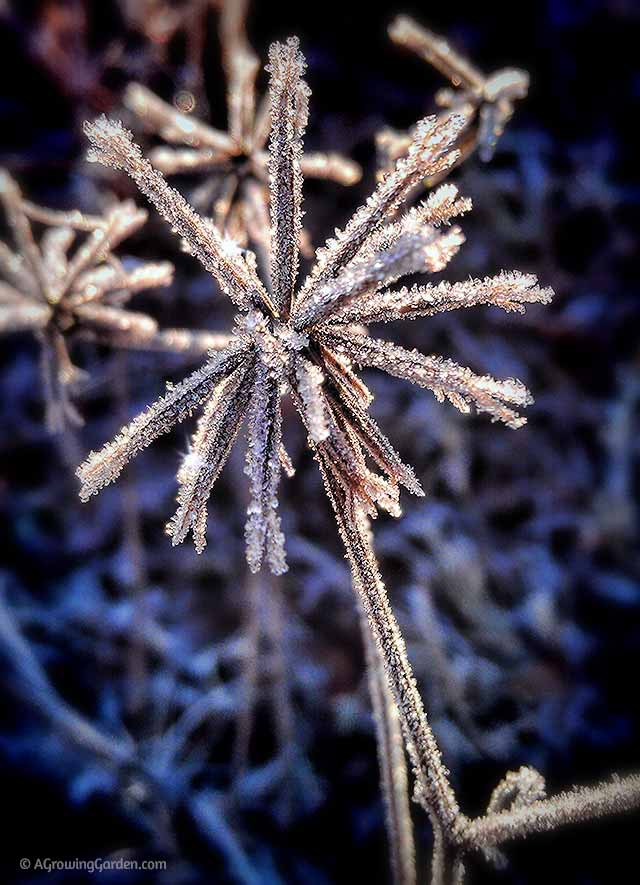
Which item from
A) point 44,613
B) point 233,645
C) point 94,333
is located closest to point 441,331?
point 233,645

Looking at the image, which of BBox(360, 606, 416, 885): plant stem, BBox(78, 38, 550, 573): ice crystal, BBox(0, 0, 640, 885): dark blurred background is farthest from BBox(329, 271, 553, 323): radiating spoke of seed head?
BBox(0, 0, 640, 885): dark blurred background

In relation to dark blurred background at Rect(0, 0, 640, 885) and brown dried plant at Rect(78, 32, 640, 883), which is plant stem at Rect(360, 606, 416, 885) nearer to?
brown dried plant at Rect(78, 32, 640, 883)

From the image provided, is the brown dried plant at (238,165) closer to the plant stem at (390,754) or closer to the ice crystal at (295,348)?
the ice crystal at (295,348)

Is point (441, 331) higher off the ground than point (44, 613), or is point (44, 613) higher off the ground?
point (441, 331)

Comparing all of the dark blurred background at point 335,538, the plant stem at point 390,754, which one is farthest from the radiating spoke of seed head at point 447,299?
the dark blurred background at point 335,538

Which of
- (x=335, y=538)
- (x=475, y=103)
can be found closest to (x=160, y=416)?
(x=475, y=103)

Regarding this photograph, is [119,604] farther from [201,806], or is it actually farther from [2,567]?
[201,806]
